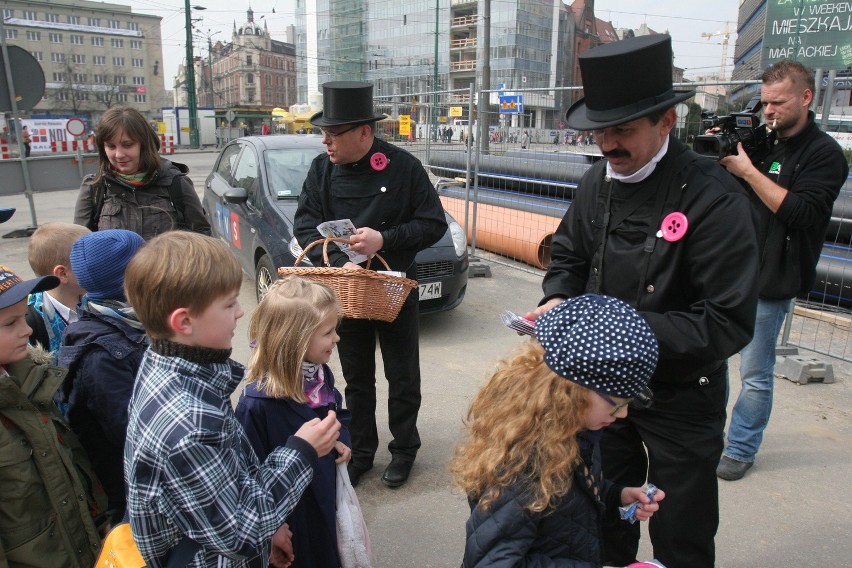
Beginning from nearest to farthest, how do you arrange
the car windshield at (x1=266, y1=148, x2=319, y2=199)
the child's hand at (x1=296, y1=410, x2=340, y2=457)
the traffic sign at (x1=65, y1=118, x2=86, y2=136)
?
the child's hand at (x1=296, y1=410, x2=340, y2=457), the car windshield at (x1=266, y1=148, x2=319, y2=199), the traffic sign at (x1=65, y1=118, x2=86, y2=136)

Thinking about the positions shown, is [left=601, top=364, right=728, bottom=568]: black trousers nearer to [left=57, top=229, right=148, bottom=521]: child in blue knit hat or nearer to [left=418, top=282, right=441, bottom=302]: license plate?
[left=57, top=229, right=148, bottom=521]: child in blue knit hat

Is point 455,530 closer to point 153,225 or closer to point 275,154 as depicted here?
point 153,225

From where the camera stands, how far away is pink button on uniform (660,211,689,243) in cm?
180

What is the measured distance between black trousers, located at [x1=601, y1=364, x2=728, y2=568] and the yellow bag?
1.41 m

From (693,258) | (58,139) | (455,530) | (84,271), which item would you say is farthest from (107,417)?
(58,139)

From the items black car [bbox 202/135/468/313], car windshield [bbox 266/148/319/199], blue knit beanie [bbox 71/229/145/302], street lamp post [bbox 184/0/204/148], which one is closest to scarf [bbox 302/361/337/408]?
blue knit beanie [bbox 71/229/145/302]

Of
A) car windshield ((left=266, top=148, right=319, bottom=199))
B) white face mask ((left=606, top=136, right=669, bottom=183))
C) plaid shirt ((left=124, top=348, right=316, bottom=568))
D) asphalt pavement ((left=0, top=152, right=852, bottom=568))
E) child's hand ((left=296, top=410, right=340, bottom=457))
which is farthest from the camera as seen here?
car windshield ((left=266, top=148, right=319, bottom=199))

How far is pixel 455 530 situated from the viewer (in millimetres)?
2965

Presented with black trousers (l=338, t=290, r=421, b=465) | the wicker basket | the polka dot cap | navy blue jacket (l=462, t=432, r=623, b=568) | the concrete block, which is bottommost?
the concrete block

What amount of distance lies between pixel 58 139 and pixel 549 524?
3610 centimetres

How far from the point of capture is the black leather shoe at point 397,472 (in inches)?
130

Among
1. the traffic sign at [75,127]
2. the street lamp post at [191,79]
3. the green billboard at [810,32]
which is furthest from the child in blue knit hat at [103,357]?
the street lamp post at [191,79]

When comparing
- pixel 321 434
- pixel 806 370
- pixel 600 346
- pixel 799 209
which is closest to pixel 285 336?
pixel 321 434

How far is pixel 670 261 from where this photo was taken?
6.03ft
